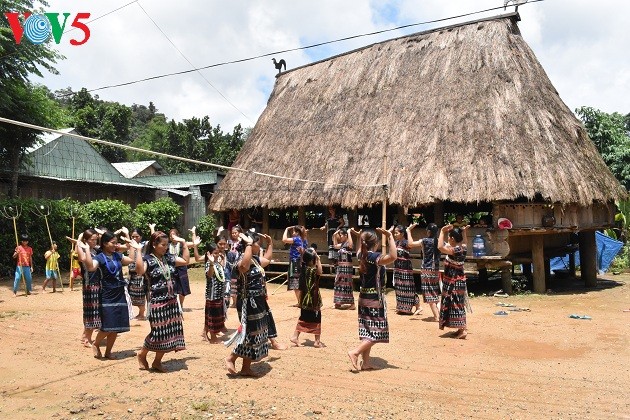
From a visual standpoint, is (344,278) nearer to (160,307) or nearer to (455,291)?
(455,291)

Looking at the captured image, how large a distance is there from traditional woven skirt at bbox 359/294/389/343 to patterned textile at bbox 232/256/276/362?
3.55ft

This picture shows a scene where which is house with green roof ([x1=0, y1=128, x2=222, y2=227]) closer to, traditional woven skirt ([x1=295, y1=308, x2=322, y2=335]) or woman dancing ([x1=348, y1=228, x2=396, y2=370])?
traditional woven skirt ([x1=295, y1=308, x2=322, y2=335])

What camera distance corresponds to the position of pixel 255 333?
5.81m

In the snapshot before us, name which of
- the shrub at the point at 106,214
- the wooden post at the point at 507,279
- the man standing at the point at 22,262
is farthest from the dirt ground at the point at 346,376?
the shrub at the point at 106,214

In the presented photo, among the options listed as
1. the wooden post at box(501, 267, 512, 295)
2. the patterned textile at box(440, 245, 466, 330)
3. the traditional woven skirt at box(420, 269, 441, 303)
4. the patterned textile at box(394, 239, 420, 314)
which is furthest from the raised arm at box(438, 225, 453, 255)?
the wooden post at box(501, 267, 512, 295)

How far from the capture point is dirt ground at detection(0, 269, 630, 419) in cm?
486

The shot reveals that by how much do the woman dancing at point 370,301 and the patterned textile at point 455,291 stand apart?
6.64 ft

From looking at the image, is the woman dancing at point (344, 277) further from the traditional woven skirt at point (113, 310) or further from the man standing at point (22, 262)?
the man standing at point (22, 262)

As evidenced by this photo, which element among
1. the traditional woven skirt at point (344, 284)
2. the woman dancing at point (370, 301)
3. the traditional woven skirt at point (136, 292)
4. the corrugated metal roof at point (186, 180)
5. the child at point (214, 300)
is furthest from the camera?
the corrugated metal roof at point (186, 180)

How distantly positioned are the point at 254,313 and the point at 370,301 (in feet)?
4.31

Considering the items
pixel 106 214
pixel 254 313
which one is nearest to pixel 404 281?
pixel 254 313

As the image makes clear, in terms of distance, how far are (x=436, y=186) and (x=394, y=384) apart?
725 cm

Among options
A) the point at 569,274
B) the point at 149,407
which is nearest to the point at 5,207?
the point at 149,407

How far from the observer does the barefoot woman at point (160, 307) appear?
5953 mm
